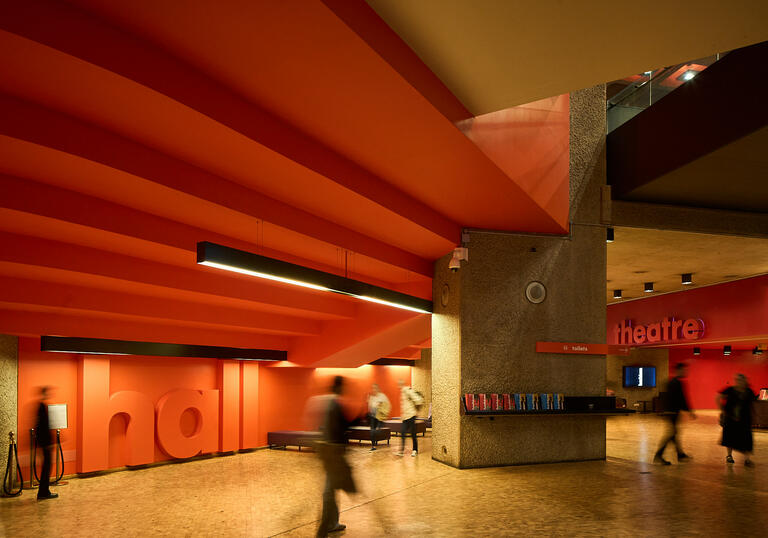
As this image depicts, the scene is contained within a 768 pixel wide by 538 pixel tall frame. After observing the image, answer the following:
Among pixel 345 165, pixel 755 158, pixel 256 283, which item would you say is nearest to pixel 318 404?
pixel 345 165

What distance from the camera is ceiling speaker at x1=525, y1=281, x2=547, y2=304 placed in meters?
10.0

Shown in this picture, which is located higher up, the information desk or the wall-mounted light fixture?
the wall-mounted light fixture

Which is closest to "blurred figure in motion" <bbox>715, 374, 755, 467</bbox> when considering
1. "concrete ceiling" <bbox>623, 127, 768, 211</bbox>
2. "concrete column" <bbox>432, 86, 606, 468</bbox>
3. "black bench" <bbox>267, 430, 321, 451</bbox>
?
"concrete column" <bbox>432, 86, 606, 468</bbox>

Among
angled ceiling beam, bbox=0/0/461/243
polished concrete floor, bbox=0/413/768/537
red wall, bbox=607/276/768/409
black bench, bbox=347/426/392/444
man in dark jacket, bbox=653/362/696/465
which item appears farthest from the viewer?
red wall, bbox=607/276/768/409

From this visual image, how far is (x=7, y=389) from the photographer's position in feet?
28.9

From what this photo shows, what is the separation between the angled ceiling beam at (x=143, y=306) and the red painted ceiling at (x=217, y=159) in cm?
3

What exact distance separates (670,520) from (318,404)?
4.12 metres

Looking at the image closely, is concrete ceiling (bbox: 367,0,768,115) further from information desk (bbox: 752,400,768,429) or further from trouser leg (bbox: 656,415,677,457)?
information desk (bbox: 752,400,768,429)

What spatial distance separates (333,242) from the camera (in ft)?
26.1

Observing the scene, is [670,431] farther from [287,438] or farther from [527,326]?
[287,438]

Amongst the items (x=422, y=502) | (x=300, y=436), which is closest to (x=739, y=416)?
(x=422, y=502)

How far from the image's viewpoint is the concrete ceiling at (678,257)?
37.0ft

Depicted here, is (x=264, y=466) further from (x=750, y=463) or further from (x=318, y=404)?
(x=750, y=463)

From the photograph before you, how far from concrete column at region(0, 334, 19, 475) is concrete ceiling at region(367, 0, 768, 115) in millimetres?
8095
